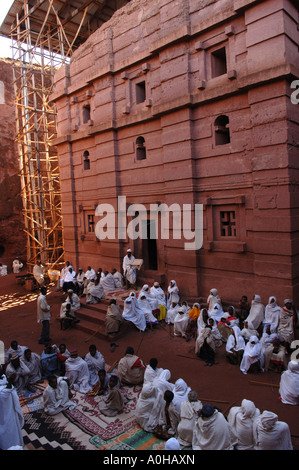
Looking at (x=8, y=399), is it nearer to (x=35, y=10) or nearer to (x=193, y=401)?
(x=193, y=401)

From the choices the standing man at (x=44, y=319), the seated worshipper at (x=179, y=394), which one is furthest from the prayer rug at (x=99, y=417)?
the standing man at (x=44, y=319)

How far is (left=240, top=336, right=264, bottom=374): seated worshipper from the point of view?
7.81 meters

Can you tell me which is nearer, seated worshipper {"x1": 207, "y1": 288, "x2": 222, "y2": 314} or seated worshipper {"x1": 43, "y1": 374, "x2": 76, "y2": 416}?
seated worshipper {"x1": 43, "y1": 374, "x2": 76, "y2": 416}

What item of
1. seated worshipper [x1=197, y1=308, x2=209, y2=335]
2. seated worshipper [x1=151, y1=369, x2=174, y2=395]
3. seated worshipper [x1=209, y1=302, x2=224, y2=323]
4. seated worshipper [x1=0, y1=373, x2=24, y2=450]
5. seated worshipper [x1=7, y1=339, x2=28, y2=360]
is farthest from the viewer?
seated worshipper [x1=209, y1=302, x2=224, y2=323]

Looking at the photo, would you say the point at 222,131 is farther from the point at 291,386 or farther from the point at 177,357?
the point at 291,386

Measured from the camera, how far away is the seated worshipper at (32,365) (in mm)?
8031

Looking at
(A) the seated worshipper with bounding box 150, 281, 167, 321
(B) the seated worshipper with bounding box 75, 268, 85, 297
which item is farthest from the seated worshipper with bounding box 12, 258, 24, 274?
(A) the seated worshipper with bounding box 150, 281, 167, 321

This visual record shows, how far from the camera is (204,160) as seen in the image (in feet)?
37.6

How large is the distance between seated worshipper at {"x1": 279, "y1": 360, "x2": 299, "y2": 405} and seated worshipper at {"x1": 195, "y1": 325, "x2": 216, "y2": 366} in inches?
84.3

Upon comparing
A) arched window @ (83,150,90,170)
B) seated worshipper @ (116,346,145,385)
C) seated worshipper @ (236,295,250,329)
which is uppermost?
arched window @ (83,150,90,170)

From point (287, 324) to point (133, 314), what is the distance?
4549 millimetres

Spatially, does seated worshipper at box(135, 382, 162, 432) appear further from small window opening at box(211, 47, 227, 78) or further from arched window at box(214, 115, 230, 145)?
small window opening at box(211, 47, 227, 78)

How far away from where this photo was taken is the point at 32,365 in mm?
8102
